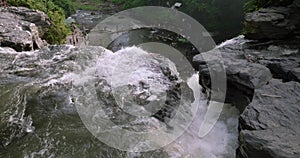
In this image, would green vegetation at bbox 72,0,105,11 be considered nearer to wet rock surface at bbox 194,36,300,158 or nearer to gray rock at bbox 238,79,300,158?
wet rock surface at bbox 194,36,300,158

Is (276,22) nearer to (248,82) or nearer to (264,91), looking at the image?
(248,82)

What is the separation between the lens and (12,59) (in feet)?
26.1

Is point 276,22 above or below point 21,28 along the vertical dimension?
above

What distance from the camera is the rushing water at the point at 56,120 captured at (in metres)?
4.44

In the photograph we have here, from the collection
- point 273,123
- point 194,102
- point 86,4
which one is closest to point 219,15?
point 194,102

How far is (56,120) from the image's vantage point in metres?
5.12

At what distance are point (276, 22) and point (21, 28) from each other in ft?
29.0

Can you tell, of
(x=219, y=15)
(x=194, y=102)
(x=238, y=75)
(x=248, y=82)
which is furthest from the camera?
(x=219, y=15)

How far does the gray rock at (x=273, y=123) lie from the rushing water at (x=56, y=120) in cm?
113

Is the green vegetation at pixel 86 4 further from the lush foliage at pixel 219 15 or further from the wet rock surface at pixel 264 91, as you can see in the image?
the wet rock surface at pixel 264 91

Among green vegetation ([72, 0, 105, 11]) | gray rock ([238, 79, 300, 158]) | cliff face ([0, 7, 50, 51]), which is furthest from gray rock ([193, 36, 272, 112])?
green vegetation ([72, 0, 105, 11])

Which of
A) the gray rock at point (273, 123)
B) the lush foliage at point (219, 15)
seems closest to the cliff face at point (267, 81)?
the gray rock at point (273, 123)

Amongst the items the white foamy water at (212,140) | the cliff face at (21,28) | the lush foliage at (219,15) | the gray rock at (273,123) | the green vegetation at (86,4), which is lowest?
the white foamy water at (212,140)

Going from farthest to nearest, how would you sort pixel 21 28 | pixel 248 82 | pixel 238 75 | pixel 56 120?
pixel 21 28 → pixel 238 75 → pixel 248 82 → pixel 56 120
